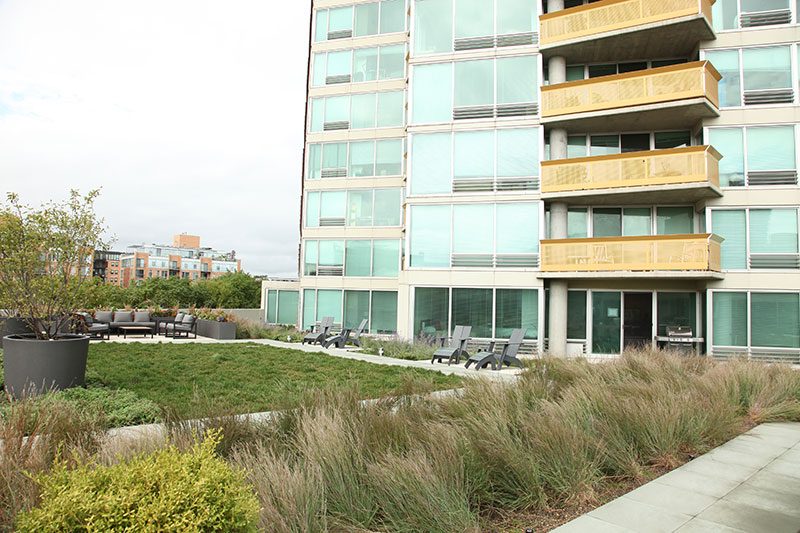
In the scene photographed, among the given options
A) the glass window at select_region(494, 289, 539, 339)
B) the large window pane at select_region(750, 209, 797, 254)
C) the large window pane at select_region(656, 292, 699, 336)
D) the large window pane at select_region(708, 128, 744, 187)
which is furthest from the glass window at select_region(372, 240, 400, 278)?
the large window pane at select_region(750, 209, 797, 254)

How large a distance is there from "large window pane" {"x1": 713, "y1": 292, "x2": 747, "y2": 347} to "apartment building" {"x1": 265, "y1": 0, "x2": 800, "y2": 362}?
44 mm

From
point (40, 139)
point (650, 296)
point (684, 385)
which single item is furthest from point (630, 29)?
point (40, 139)

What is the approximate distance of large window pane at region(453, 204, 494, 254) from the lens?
61.5 ft

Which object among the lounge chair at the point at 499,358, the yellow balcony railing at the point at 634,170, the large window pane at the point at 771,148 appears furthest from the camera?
the large window pane at the point at 771,148

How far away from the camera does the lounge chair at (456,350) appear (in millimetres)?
14375

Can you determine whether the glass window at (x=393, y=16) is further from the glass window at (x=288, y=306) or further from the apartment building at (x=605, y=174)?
the glass window at (x=288, y=306)

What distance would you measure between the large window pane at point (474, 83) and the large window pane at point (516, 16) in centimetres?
141

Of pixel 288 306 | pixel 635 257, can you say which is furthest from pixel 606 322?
pixel 288 306

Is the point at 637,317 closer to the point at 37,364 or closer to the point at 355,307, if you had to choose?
the point at 355,307

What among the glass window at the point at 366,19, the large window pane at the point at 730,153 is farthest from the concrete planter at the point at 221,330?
the large window pane at the point at 730,153

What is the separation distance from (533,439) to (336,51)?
81.2ft

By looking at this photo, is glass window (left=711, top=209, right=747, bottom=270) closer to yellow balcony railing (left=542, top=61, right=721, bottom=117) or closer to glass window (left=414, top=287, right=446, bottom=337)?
yellow balcony railing (left=542, top=61, right=721, bottom=117)

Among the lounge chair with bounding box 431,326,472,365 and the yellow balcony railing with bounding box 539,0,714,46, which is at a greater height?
the yellow balcony railing with bounding box 539,0,714,46

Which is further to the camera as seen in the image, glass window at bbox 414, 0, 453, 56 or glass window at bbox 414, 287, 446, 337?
glass window at bbox 414, 0, 453, 56
